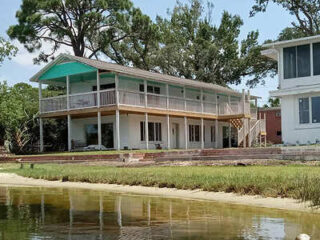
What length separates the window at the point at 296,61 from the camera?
23.9m

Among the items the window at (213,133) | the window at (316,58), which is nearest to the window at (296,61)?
the window at (316,58)

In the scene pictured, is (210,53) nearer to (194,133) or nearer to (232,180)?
(194,133)

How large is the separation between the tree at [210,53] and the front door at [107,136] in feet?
63.0

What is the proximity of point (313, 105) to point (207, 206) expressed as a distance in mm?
14397

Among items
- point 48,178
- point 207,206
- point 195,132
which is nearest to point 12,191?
point 48,178

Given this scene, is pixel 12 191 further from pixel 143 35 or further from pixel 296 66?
pixel 143 35

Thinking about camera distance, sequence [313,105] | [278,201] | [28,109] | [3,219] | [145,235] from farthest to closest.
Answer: [28,109]
[313,105]
[278,201]
[3,219]
[145,235]

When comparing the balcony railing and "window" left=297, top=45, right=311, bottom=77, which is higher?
"window" left=297, top=45, right=311, bottom=77

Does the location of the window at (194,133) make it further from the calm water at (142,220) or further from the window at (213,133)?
the calm water at (142,220)

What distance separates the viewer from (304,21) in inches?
1809

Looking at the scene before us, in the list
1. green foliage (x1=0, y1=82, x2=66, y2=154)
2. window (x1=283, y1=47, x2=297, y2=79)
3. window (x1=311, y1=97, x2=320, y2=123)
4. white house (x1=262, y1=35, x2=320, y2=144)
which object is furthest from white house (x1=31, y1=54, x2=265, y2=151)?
window (x1=311, y1=97, x2=320, y2=123)

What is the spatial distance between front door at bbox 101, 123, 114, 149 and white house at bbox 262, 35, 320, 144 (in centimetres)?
1193

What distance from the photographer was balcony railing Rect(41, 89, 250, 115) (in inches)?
1140

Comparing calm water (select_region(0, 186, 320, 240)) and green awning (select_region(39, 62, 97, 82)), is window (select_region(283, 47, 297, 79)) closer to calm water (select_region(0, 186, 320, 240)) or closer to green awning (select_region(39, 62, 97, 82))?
green awning (select_region(39, 62, 97, 82))
